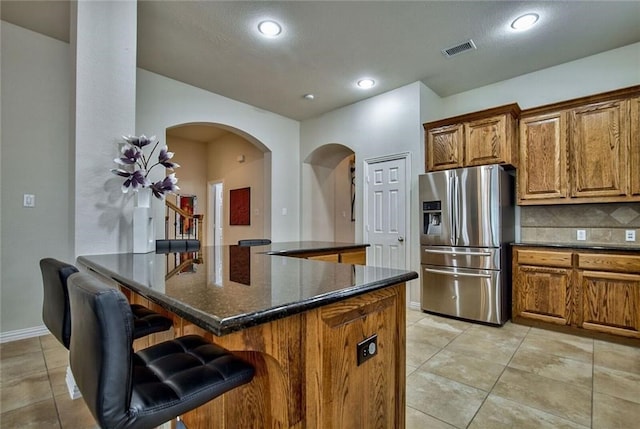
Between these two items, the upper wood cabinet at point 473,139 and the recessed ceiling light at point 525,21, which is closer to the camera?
the recessed ceiling light at point 525,21

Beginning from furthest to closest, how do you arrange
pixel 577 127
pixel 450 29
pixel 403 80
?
pixel 403 80 → pixel 577 127 → pixel 450 29

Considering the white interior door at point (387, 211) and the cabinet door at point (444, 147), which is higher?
the cabinet door at point (444, 147)

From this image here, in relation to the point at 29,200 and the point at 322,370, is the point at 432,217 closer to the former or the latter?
the point at 322,370

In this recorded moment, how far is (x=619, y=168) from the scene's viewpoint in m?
2.88

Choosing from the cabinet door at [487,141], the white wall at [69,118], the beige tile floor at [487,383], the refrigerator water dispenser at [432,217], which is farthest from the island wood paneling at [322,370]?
the cabinet door at [487,141]

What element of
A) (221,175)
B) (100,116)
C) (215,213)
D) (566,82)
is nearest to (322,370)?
(100,116)

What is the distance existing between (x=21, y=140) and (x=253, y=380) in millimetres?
3395

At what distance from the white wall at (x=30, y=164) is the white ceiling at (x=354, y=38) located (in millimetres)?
293

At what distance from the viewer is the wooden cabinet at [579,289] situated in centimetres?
270

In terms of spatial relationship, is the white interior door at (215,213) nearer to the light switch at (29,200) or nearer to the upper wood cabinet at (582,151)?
the light switch at (29,200)

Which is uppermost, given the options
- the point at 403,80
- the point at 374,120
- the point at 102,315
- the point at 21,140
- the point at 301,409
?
the point at 403,80

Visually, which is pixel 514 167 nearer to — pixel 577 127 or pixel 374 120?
pixel 577 127

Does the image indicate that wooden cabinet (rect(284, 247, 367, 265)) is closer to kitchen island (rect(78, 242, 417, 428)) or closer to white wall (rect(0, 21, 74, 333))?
kitchen island (rect(78, 242, 417, 428))

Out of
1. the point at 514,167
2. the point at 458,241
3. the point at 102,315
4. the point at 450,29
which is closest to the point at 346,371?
the point at 102,315
